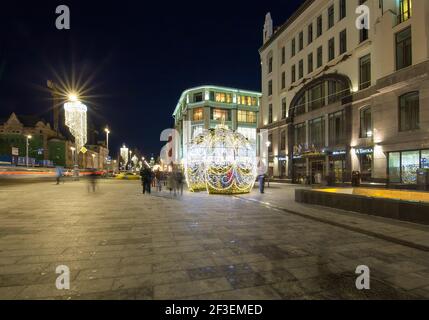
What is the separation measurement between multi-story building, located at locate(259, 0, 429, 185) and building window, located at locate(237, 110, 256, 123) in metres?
26.5

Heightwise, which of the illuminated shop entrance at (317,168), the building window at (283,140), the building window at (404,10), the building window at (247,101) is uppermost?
the building window at (247,101)

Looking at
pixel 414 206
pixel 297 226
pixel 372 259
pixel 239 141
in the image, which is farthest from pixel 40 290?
pixel 239 141

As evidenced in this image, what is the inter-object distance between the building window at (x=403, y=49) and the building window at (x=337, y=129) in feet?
24.9

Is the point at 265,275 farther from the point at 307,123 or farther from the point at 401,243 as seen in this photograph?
the point at 307,123

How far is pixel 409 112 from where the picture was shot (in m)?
21.3

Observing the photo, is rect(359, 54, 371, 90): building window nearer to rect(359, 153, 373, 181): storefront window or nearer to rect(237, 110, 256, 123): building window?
rect(359, 153, 373, 181): storefront window

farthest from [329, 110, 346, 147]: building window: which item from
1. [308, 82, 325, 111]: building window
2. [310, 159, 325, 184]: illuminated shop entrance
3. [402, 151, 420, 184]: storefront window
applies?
[402, 151, 420, 184]: storefront window

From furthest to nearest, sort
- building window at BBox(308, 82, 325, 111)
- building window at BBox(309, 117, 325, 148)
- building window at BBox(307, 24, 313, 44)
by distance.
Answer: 1. building window at BBox(307, 24, 313, 44)
2. building window at BBox(308, 82, 325, 111)
3. building window at BBox(309, 117, 325, 148)

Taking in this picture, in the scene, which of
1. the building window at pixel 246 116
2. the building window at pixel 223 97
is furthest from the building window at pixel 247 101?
the building window at pixel 223 97

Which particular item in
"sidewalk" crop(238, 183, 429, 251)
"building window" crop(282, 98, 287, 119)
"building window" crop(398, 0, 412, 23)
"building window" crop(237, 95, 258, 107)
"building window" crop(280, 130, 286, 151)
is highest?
"building window" crop(237, 95, 258, 107)

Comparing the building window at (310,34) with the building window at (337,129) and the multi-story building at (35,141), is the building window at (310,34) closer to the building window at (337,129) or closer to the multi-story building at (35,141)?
the building window at (337,129)

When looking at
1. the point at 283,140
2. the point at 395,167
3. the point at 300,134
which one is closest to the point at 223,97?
the point at 283,140

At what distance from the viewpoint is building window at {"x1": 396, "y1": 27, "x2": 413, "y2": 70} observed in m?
21.6

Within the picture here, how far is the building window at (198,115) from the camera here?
70.0m
